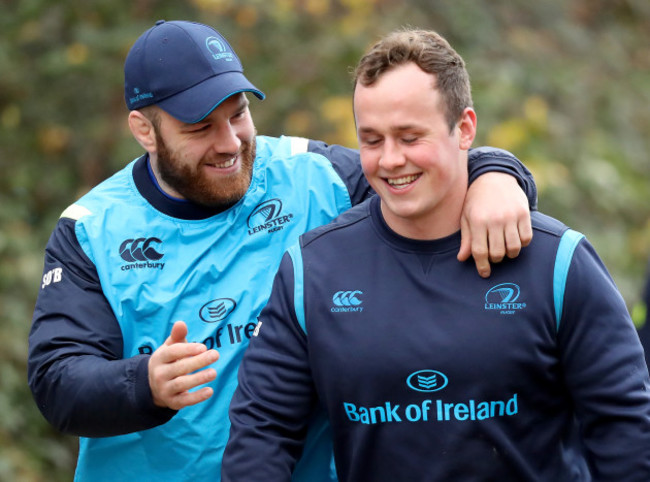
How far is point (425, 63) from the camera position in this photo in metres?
2.83

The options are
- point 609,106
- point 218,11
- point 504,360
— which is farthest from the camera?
point 609,106

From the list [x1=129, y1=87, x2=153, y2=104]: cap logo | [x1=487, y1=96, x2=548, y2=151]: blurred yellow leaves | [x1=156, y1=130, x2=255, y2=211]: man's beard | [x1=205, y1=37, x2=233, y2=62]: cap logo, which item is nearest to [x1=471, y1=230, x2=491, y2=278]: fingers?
[x1=156, y1=130, x2=255, y2=211]: man's beard

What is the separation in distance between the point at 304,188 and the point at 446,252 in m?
0.82

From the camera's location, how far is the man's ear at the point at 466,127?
2914 millimetres

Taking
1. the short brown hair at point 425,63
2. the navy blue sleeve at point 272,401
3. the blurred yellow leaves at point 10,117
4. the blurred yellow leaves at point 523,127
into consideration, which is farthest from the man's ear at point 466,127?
the blurred yellow leaves at point 10,117

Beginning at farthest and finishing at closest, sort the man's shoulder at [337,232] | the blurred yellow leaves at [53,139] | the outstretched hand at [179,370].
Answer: the blurred yellow leaves at [53,139] < the man's shoulder at [337,232] < the outstretched hand at [179,370]

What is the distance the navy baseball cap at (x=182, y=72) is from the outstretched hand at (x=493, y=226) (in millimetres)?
1030

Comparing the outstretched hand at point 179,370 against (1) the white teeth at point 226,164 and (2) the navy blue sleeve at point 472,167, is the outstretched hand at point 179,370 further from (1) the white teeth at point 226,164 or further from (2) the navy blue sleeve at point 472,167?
(2) the navy blue sleeve at point 472,167

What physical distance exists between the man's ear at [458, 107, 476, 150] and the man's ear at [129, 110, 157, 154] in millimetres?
1294

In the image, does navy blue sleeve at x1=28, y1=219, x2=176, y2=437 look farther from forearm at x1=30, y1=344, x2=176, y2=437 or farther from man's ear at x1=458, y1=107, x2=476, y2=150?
man's ear at x1=458, y1=107, x2=476, y2=150

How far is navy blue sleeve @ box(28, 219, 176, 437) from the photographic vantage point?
9.87 ft

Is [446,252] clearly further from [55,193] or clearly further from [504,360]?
[55,193]

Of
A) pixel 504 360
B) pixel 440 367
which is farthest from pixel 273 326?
pixel 504 360

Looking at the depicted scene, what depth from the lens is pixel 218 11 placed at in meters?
8.13
